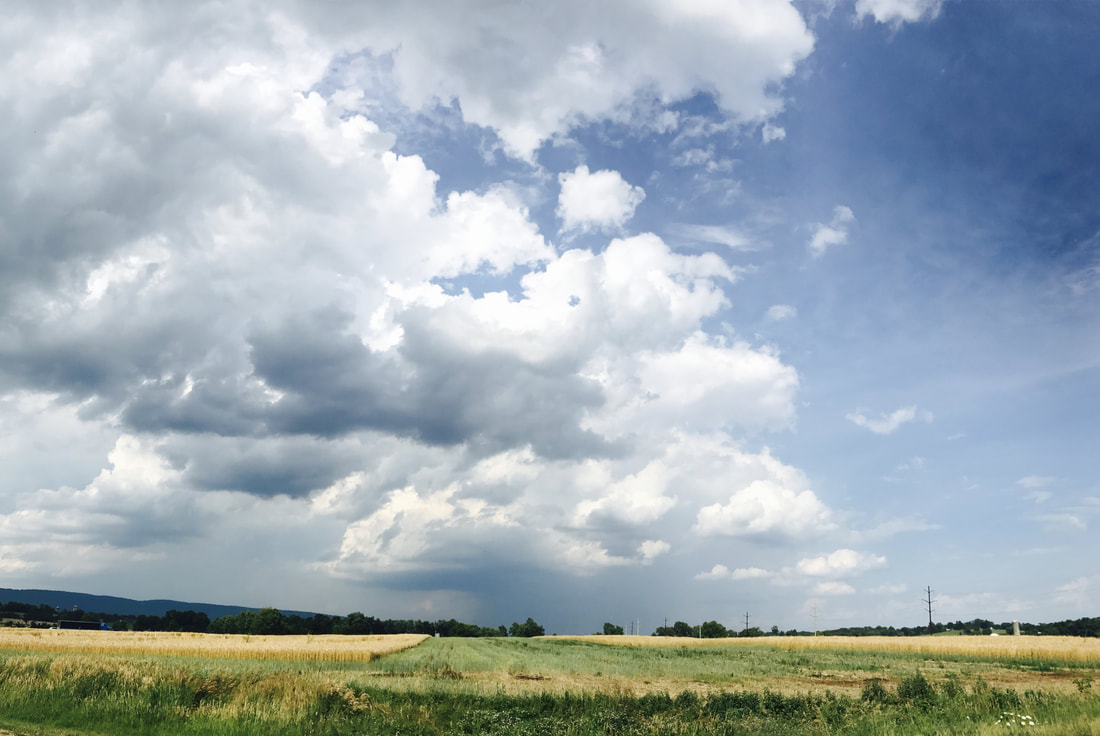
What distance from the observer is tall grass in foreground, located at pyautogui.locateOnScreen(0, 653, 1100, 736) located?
836 inches

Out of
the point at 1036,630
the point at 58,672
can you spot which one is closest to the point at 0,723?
the point at 58,672

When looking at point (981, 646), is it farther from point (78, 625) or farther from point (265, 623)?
point (78, 625)

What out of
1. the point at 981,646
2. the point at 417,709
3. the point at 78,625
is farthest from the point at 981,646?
the point at 78,625

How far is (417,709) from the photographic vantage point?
24141 millimetres

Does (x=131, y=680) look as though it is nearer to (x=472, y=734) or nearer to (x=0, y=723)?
(x=0, y=723)

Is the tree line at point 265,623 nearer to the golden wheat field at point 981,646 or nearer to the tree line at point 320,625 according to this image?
the tree line at point 320,625

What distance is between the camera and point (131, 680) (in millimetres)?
26750

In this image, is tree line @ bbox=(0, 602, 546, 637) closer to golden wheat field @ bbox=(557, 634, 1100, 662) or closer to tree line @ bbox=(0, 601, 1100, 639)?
tree line @ bbox=(0, 601, 1100, 639)

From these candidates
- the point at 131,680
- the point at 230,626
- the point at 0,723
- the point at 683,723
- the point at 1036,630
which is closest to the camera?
the point at 0,723

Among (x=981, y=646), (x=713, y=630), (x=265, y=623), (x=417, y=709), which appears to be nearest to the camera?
(x=417, y=709)

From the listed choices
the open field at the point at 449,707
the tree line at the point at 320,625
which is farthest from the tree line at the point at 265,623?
the open field at the point at 449,707

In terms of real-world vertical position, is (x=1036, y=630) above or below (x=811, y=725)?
below

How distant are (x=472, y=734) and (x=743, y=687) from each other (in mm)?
18492

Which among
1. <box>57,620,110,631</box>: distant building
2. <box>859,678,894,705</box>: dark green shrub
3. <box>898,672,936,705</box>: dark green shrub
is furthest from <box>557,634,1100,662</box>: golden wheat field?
<box>57,620,110,631</box>: distant building
